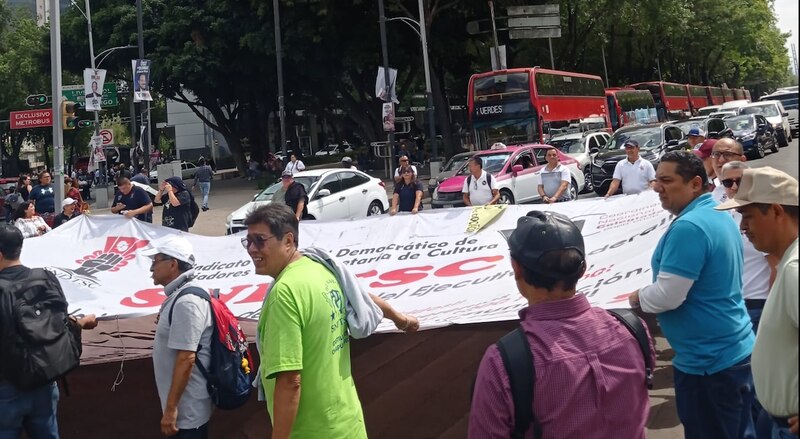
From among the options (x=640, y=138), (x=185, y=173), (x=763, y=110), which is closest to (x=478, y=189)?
(x=640, y=138)

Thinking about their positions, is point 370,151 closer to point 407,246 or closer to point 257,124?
point 257,124

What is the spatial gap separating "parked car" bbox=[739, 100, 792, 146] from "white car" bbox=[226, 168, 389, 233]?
20.8 m

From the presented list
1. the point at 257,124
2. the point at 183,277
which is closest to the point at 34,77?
the point at 257,124

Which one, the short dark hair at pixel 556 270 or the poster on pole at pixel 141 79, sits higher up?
the poster on pole at pixel 141 79

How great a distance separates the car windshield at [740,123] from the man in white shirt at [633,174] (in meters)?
20.2

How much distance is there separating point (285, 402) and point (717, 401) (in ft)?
6.31

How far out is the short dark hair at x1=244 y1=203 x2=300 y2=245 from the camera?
329cm

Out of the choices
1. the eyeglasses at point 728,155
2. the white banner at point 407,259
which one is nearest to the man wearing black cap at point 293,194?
the white banner at point 407,259

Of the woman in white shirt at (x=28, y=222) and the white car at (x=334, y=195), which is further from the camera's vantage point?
the white car at (x=334, y=195)

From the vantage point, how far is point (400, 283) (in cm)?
607

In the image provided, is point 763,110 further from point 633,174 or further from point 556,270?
point 556,270

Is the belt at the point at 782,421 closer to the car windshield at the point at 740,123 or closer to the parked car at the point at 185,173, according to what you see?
the car windshield at the point at 740,123

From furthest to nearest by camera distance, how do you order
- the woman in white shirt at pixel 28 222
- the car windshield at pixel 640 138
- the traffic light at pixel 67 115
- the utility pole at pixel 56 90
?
the car windshield at pixel 640 138
the traffic light at pixel 67 115
the utility pole at pixel 56 90
the woman in white shirt at pixel 28 222

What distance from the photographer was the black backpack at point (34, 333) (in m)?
4.00
